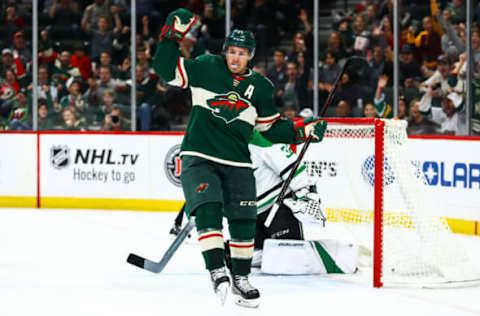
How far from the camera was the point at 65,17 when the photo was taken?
29.9 feet

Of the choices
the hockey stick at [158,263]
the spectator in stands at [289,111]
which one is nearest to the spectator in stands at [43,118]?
the spectator in stands at [289,111]

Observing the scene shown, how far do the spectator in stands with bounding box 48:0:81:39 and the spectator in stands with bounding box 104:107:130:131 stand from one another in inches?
51.3

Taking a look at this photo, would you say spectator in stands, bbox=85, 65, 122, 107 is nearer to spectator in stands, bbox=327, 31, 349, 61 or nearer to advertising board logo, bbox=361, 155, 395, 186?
spectator in stands, bbox=327, 31, 349, 61

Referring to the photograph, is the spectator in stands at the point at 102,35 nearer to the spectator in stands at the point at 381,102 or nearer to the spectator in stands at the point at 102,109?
the spectator in stands at the point at 102,109

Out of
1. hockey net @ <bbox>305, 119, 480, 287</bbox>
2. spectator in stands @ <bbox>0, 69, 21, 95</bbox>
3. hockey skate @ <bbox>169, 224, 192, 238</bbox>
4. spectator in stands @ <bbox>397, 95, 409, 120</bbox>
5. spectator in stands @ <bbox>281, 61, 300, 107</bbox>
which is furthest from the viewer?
spectator in stands @ <bbox>0, 69, 21, 95</bbox>

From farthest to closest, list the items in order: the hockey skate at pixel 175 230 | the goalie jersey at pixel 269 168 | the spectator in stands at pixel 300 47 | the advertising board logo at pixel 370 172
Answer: the spectator in stands at pixel 300 47 → the hockey skate at pixel 175 230 → the advertising board logo at pixel 370 172 → the goalie jersey at pixel 269 168

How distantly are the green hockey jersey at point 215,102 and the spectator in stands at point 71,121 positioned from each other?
5.03 meters

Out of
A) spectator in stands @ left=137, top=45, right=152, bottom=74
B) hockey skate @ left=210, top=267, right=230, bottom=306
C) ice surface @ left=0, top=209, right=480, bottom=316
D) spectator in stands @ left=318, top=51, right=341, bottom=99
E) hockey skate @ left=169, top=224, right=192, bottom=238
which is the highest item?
spectator in stands @ left=137, top=45, right=152, bottom=74

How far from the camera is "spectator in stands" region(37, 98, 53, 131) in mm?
8359

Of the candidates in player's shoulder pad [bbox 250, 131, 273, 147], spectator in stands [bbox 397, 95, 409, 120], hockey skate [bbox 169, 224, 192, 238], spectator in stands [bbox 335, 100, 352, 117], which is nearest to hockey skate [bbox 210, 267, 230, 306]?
player's shoulder pad [bbox 250, 131, 273, 147]

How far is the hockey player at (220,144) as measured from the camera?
133 inches

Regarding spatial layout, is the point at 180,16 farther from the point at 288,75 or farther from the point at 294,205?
the point at 288,75

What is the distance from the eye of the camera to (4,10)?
905cm

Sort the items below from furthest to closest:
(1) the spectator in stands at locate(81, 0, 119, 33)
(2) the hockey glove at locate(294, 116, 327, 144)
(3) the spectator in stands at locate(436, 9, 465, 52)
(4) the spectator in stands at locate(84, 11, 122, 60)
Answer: (1) the spectator in stands at locate(81, 0, 119, 33) → (4) the spectator in stands at locate(84, 11, 122, 60) → (3) the spectator in stands at locate(436, 9, 465, 52) → (2) the hockey glove at locate(294, 116, 327, 144)
